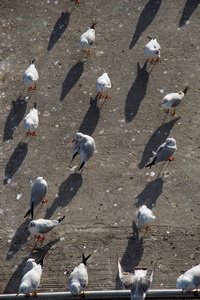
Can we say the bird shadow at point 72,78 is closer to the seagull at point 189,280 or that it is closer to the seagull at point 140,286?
the seagull at point 140,286

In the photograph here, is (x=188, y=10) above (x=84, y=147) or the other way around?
above

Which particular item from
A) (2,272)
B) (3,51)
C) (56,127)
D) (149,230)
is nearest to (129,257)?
(149,230)

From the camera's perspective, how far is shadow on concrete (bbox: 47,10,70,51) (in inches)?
429

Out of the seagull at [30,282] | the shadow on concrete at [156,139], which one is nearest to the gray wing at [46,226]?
the seagull at [30,282]

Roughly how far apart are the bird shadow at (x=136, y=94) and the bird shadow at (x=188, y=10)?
1.92 m

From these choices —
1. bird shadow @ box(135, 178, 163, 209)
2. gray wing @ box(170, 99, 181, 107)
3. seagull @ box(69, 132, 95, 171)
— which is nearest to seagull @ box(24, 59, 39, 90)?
seagull @ box(69, 132, 95, 171)

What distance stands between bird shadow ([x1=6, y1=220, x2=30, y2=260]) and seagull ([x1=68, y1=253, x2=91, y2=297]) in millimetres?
1327

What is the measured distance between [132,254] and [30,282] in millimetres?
1922

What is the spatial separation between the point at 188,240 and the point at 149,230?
2.44 feet

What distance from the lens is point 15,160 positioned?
877cm

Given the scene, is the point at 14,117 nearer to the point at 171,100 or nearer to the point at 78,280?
the point at 171,100

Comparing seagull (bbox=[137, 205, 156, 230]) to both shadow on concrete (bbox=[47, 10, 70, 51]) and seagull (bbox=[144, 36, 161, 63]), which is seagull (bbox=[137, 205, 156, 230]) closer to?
seagull (bbox=[144, 36, 161, 63])

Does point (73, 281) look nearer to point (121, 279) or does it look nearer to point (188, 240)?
point (121, 279)

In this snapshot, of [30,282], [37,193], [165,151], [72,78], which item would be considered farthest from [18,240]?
[72,78]
